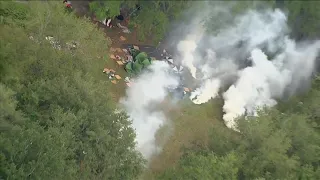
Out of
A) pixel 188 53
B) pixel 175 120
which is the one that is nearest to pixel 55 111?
pixel 175 120

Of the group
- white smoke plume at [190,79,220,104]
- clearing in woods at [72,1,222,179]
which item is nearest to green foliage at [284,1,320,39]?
white smoke plume at [190,79,220,104]

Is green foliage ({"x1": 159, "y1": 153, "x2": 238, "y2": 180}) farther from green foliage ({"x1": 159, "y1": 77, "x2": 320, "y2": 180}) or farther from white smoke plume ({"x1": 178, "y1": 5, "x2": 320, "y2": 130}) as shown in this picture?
white smoke plume ({"x1": 178, "y1": 5, "x2": 320, "y2": 130})

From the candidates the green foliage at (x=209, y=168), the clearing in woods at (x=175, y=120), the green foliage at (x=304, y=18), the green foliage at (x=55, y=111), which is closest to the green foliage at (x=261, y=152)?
the green foliage at (x=209, y=168)

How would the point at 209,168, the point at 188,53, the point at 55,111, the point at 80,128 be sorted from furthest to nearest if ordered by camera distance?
the point at 188,53, the point at 209,168, the point at 80,128, the point at 55,111

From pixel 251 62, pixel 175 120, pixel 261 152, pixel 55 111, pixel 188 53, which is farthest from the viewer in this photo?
pixel 188 53

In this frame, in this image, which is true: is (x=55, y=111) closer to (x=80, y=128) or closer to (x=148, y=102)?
(x=80, y=128)

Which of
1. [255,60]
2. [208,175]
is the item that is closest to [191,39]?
[255,60]

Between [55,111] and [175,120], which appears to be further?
[175,120]

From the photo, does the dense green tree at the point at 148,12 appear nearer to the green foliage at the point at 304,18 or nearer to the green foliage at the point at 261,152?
the green foliage at the point at 304,18
